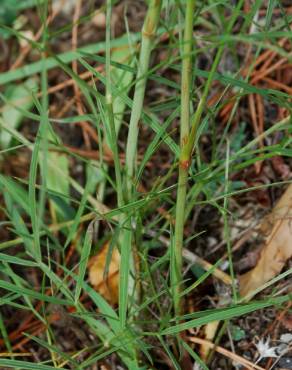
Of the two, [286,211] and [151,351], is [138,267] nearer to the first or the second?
[151,351]

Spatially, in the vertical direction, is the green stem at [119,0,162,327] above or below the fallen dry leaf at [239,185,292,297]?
above

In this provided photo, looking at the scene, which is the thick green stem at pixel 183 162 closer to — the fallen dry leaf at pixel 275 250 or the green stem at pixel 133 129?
the green stem at pixel 133 129

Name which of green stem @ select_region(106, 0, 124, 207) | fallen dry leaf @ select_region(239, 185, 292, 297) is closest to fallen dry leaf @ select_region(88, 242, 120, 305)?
fallen dry leaf @ select_region(239, 185, 292, 297)

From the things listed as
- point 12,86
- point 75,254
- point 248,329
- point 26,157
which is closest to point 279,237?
point 248,329

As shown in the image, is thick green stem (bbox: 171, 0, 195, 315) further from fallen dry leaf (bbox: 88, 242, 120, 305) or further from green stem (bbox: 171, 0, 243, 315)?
fallen dry leaf (bbox: 88, 242, 120, 305)

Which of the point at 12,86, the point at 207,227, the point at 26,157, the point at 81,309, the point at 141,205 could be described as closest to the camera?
the point at 141,205

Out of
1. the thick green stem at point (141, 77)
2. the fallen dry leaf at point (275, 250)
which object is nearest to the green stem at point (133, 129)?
the thick green stem at point (141, 77)

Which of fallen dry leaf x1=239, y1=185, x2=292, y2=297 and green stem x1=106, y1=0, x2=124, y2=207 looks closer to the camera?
green stem x1=106, y1=0, x2=124, y2=207
